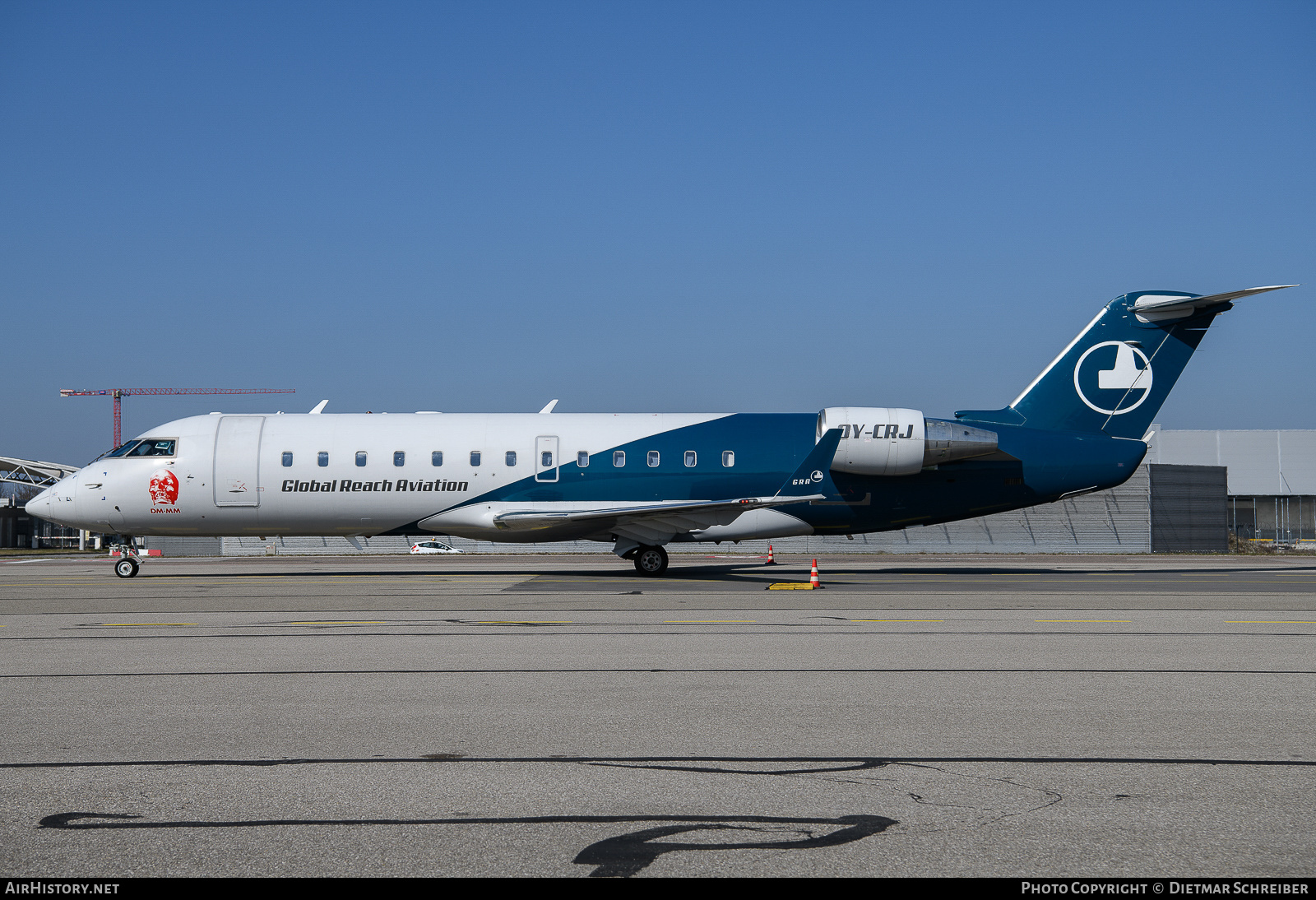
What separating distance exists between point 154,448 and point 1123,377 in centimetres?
2287

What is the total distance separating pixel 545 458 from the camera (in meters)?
24.4

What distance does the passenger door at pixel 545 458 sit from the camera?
24359 mm

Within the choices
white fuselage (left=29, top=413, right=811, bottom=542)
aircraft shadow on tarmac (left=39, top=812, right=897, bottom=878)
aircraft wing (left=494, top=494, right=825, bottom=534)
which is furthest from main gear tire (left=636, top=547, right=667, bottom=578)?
aircraft shadow on tarmac (left=39, top=812, right=897, bottom=878)

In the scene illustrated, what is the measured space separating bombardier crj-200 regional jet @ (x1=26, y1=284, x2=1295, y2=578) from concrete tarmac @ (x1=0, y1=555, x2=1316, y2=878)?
9.95 meters

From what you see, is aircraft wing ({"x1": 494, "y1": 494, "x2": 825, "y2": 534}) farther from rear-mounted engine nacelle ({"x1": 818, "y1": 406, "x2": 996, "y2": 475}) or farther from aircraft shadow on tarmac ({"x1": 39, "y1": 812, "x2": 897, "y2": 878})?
aircraft shadow on tarmac ({"x1": 39, "y1": 812, "x2": 897, "y2": 878})

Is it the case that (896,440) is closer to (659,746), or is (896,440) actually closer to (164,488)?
(164,488)

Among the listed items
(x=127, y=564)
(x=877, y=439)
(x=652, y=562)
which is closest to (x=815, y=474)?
(x=877, y=439)

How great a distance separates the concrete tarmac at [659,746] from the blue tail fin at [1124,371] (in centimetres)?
1179

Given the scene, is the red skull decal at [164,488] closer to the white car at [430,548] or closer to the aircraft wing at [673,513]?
the aircraft wing at [673,513]

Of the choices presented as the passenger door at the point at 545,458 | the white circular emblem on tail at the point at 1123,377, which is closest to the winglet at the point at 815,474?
the passenger door at the point at 545,458

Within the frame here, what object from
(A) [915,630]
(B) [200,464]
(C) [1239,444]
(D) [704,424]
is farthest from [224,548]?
(C) [1239,444]

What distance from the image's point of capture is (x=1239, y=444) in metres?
84.3

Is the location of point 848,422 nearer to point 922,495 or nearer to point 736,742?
point 922,495
